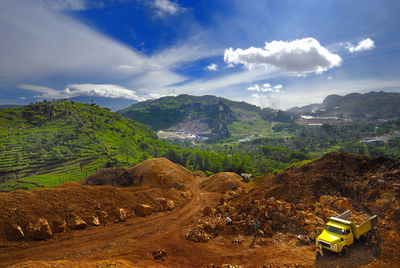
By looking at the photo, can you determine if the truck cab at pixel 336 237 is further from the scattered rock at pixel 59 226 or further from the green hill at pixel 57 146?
the green hill at pixel 57 146

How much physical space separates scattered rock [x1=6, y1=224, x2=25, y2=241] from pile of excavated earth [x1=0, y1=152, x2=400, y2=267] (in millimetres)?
63

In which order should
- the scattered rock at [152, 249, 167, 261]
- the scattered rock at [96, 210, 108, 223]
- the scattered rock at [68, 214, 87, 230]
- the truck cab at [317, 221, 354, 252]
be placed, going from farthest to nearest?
the scattered rock at [96, 210, 108, 223] < the scattered rock at [68, 214, 87, 230] < the scattered rock at [152, 249, 167, 261] < the truck cab at [317, 221, 354, 252]

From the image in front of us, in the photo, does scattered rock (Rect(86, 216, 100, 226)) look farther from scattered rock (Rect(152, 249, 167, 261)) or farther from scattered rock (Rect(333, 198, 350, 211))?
scattered rock (Rect(333, 198, 350, 211))

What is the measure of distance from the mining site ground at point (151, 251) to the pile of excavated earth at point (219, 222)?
73 millimetres

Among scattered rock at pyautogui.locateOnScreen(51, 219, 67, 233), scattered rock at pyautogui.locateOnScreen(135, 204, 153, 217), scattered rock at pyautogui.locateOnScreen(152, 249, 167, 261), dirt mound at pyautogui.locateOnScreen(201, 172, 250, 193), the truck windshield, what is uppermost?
the truck windshield

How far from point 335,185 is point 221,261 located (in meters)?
14.9

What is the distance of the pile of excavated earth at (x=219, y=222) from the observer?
13.3 m

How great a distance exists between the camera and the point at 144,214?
2197cm

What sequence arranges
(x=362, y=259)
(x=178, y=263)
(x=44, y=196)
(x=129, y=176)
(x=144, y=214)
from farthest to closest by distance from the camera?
(x=129, y=176), (x=144, y=214), (x=44, y=196), (x=178, y=263), (x=362, y=259)

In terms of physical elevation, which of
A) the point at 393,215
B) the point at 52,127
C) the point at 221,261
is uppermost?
the point at 52,127

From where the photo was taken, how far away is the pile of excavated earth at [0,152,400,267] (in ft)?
43.6

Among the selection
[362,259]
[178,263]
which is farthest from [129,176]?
[362,259]

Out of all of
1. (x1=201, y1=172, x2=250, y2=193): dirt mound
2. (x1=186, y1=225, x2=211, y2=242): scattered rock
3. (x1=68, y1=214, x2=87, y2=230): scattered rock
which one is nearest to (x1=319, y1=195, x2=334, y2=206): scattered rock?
(x1=186, y1=225, x2=211, y2=242): scattered rock

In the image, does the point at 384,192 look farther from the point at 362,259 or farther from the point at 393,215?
the point at 362,259
